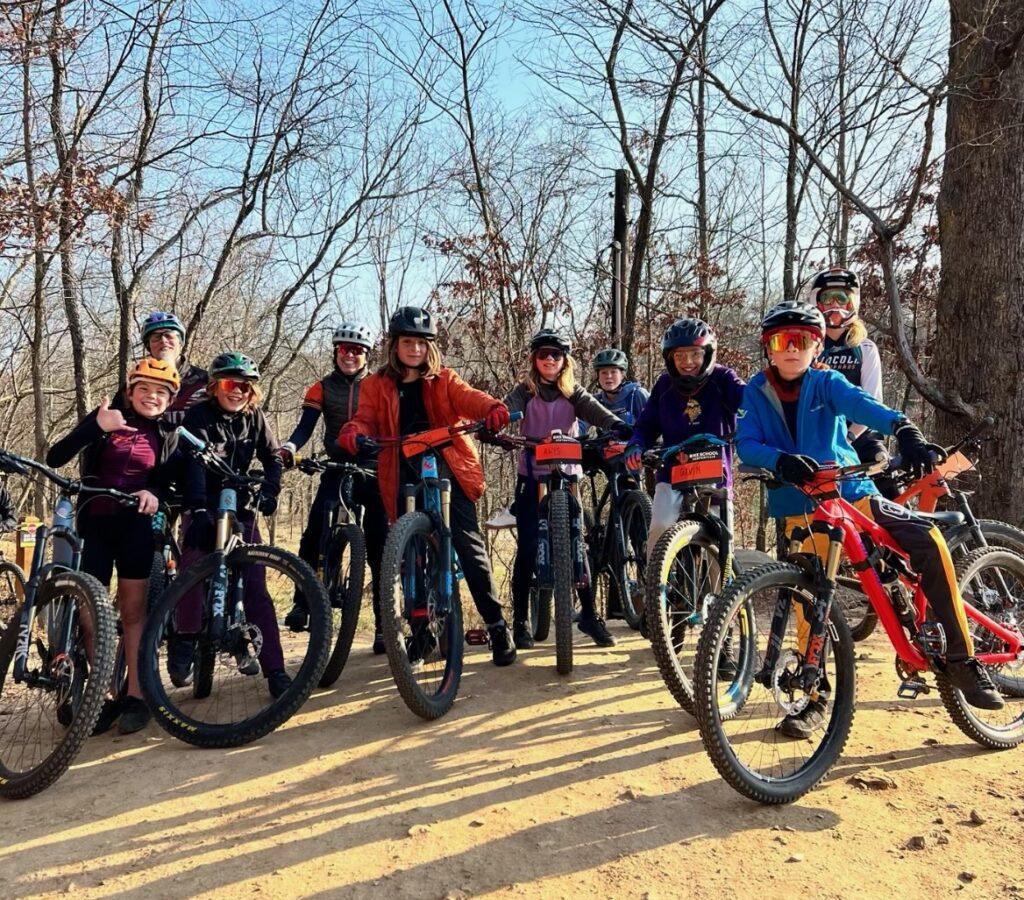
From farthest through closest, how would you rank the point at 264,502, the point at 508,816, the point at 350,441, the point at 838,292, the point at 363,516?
the point at 363,516, the point at 838,292, the point at 264,502, the point at 350,441, the point at 508,816

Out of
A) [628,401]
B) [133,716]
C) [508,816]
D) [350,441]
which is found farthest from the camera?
[628,401]

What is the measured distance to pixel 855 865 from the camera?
2.22 metres

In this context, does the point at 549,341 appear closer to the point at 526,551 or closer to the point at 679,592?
the point at 526,551

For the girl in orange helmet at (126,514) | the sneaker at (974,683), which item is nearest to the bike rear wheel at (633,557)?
the sneaker at (974,683)

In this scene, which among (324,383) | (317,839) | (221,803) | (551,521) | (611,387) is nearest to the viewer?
(317,839)

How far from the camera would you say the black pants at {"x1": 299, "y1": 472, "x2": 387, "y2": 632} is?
4551mm

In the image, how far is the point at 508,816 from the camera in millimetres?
2557

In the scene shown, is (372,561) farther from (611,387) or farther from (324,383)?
(611,387)

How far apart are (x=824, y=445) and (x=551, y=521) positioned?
155 cm

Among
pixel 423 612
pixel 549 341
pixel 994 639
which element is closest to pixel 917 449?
pixel 994 639

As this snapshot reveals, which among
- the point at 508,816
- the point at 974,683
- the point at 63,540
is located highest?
the point at 63,540

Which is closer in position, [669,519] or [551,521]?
[669,519]

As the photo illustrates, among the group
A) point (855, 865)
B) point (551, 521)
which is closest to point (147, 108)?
point (551, 521)

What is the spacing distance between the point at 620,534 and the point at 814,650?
202 centimetres
